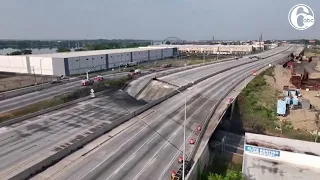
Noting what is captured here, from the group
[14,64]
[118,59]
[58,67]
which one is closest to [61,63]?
[58,67]

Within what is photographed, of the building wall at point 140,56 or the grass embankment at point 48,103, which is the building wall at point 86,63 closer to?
the building wall at point 140,56

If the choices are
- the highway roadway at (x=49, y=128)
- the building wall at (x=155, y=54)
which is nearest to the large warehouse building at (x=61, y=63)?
the building wall at (x=155, y=54)

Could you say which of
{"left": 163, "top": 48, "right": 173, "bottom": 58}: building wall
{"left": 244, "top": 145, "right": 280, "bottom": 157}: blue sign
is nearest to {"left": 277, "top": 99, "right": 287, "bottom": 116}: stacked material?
{"left": 244, "top": 145, "right": 280, "bottom": 157}: blue sign

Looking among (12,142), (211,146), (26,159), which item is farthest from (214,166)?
(12,142)

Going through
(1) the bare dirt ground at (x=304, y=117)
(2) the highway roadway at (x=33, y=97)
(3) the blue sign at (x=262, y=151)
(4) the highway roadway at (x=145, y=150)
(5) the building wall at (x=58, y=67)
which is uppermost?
(5) the building wall at (x=58, y=67)

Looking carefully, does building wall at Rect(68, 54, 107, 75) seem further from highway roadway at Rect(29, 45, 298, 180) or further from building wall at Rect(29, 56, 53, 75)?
highway roadway at Rect(29, 45, 298, 180)

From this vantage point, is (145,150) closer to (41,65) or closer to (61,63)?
(61,63)
